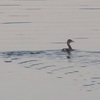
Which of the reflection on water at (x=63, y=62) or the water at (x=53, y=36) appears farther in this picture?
the water at (x=53, y=36)

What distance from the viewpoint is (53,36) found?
3028 cm

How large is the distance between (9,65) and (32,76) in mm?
1967

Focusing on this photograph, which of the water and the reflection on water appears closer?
the reflection on water

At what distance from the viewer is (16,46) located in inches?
1082

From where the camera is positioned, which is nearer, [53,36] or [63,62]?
[63,62]

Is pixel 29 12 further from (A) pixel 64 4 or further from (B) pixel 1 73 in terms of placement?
(B) pixel 1 73

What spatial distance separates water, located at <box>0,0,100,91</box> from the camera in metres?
21.7

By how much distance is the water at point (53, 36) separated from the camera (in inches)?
855

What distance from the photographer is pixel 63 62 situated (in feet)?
75.2

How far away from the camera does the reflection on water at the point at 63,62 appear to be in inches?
810

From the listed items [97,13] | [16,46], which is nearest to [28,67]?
[16,46]

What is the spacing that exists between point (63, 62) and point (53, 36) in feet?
24.5

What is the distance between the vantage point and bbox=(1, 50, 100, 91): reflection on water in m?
20.6

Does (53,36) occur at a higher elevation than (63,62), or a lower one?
higher
